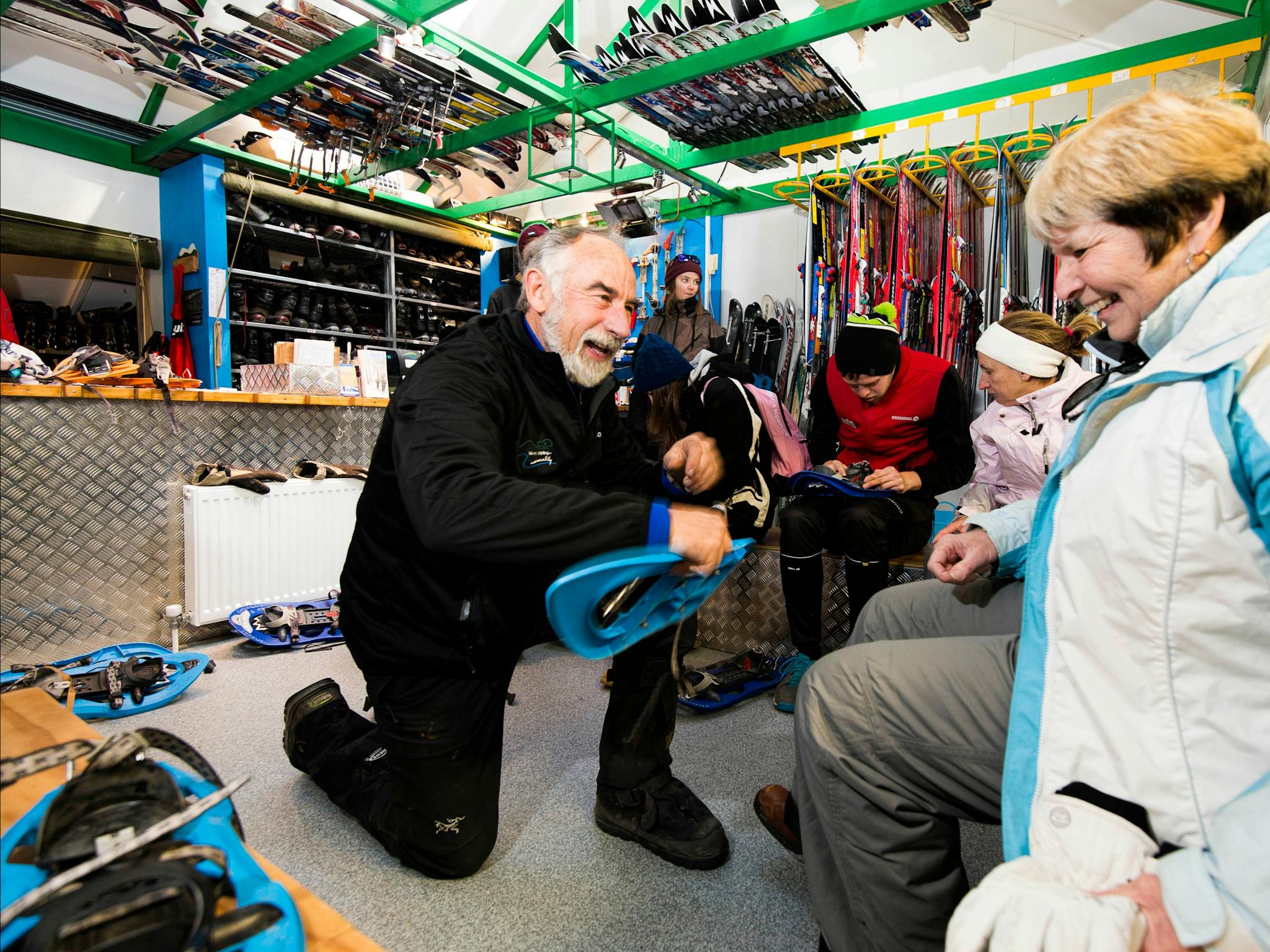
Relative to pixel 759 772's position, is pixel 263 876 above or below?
above

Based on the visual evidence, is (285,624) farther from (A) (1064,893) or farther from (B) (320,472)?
(A) (1064,893)

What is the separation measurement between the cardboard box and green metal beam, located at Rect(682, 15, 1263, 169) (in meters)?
3.02

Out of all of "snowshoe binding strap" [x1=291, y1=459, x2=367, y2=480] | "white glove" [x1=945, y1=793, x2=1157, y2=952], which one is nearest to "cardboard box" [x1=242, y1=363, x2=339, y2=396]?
"snowshoe binding strap" [x1=291, y1=459, x2=367, y2=480]

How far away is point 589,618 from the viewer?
0.91 meters

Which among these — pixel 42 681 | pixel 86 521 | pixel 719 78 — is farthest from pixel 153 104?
pixel 719 78

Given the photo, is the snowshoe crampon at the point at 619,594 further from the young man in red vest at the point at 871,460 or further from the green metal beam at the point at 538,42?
the green metal beam at the point at 538,42

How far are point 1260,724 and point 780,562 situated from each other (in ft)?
7.17

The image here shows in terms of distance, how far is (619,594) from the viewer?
941 millimetres

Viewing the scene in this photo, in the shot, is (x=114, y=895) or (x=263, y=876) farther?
(x=263, y=876)

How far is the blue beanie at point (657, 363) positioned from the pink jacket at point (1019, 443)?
1.26 metres

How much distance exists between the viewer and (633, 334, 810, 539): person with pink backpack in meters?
2.58

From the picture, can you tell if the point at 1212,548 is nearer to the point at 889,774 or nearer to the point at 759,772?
the point at 889,774

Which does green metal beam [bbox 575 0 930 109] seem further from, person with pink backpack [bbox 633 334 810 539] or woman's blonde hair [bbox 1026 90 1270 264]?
woman's blonde hair [bbox 1026 90 1270 264]

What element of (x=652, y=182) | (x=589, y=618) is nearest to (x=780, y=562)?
(x=589, y=618)
